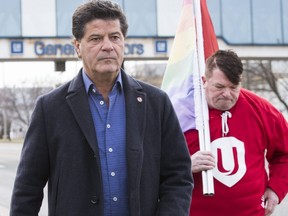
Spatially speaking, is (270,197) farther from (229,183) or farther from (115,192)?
(115,192)

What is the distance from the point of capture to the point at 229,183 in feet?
13.4

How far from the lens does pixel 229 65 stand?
4.05 m

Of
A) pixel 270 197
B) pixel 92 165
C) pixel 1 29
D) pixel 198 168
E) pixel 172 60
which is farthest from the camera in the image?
pixel 1 29

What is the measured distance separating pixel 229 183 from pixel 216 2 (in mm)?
24212

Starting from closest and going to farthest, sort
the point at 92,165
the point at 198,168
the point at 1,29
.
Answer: the point at 92,165 → the point at 198,168 → the point at 1,29

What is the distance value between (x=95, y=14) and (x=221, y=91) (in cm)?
133

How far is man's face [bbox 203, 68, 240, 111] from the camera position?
4066 millimetres

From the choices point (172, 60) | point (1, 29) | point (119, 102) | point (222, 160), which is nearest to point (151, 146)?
point (119, 102)

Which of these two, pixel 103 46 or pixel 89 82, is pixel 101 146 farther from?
pixel 103 46

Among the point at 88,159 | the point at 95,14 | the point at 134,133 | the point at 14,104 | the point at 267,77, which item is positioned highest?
the point at 267,77

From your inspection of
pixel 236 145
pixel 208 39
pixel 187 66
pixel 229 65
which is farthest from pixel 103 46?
pixel 208 39

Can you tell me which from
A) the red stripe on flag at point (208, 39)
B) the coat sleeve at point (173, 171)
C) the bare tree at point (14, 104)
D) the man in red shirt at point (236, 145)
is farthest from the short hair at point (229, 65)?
the bare tree at point (14, 104)

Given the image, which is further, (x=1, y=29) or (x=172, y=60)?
(x=1, y=29)

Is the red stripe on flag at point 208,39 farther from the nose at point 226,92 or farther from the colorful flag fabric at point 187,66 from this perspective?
the nose at point 226,92
